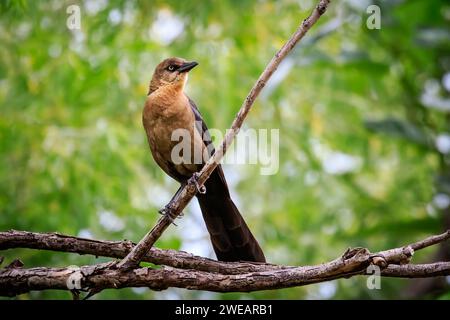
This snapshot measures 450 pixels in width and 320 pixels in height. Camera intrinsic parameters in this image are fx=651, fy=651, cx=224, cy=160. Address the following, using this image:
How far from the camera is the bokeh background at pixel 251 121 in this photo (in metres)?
6.38

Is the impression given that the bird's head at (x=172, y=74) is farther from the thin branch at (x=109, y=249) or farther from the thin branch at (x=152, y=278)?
the thin branch at (x=152, y=278)

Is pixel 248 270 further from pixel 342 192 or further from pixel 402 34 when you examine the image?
pixel 342 192

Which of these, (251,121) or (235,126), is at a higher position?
(251,121)

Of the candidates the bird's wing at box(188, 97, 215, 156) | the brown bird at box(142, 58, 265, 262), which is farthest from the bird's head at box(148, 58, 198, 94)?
the bird's wing at box(188, 97, 215, 156)

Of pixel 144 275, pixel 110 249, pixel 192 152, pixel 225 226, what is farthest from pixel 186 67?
pixel 144 275

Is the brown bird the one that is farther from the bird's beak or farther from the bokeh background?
the bokeh background

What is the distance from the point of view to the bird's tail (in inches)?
183

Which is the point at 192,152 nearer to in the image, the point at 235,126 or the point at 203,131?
the point at 203,131

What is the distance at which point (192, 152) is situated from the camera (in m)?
5.12

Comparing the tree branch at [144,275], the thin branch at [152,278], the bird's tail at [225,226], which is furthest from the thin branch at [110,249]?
the bird's tail at [225,226]

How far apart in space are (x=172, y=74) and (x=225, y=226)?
1411 millimetres

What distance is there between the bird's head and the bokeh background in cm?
110

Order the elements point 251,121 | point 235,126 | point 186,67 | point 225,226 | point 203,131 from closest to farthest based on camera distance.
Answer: point 235,126
point 225,226
point 203,131
point 186,67
point 251,121

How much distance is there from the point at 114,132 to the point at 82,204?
870mm
